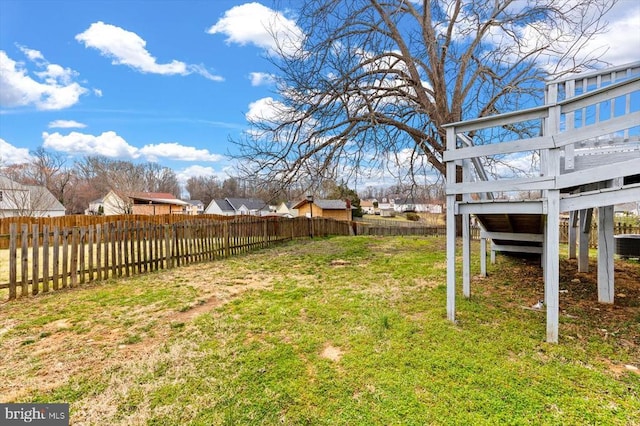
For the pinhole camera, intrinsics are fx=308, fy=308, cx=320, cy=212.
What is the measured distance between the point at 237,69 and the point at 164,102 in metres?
12.0

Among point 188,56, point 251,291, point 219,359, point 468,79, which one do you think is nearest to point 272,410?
point 219,359

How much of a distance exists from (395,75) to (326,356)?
9.20m

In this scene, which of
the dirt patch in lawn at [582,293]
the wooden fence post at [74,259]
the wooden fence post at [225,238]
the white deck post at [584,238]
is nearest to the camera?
the dirt patch in lawn at [582,293]

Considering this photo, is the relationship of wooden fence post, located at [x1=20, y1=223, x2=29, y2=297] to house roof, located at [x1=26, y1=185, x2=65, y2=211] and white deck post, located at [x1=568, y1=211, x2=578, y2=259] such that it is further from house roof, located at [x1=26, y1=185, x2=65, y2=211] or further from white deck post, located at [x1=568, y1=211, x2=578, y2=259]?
house roof, located at [x1=26, y1=185, x2=65, y2=211]

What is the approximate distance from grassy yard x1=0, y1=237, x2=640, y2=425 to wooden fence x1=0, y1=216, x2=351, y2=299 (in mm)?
606

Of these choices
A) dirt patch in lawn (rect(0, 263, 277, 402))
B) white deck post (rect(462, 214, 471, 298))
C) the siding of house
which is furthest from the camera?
the siding of house

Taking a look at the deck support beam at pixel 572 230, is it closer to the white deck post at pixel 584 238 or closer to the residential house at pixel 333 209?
the white deck post at pixel 584 238

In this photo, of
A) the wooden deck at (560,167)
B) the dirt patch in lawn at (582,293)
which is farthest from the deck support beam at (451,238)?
the dirt patch in lawn at (582,293)

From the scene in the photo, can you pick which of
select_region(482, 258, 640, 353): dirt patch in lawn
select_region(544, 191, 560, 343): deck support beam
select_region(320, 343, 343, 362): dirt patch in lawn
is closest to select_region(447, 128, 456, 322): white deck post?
select_region(544, 191, 560, 343): deck support beam

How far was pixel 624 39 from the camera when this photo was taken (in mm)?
6695

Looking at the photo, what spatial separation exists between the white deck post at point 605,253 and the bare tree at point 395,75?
16.1 ft

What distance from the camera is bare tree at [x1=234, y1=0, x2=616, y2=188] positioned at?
8.36 m

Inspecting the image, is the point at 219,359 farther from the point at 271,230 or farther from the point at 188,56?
the point at 188,56

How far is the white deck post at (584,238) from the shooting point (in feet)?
15.5
